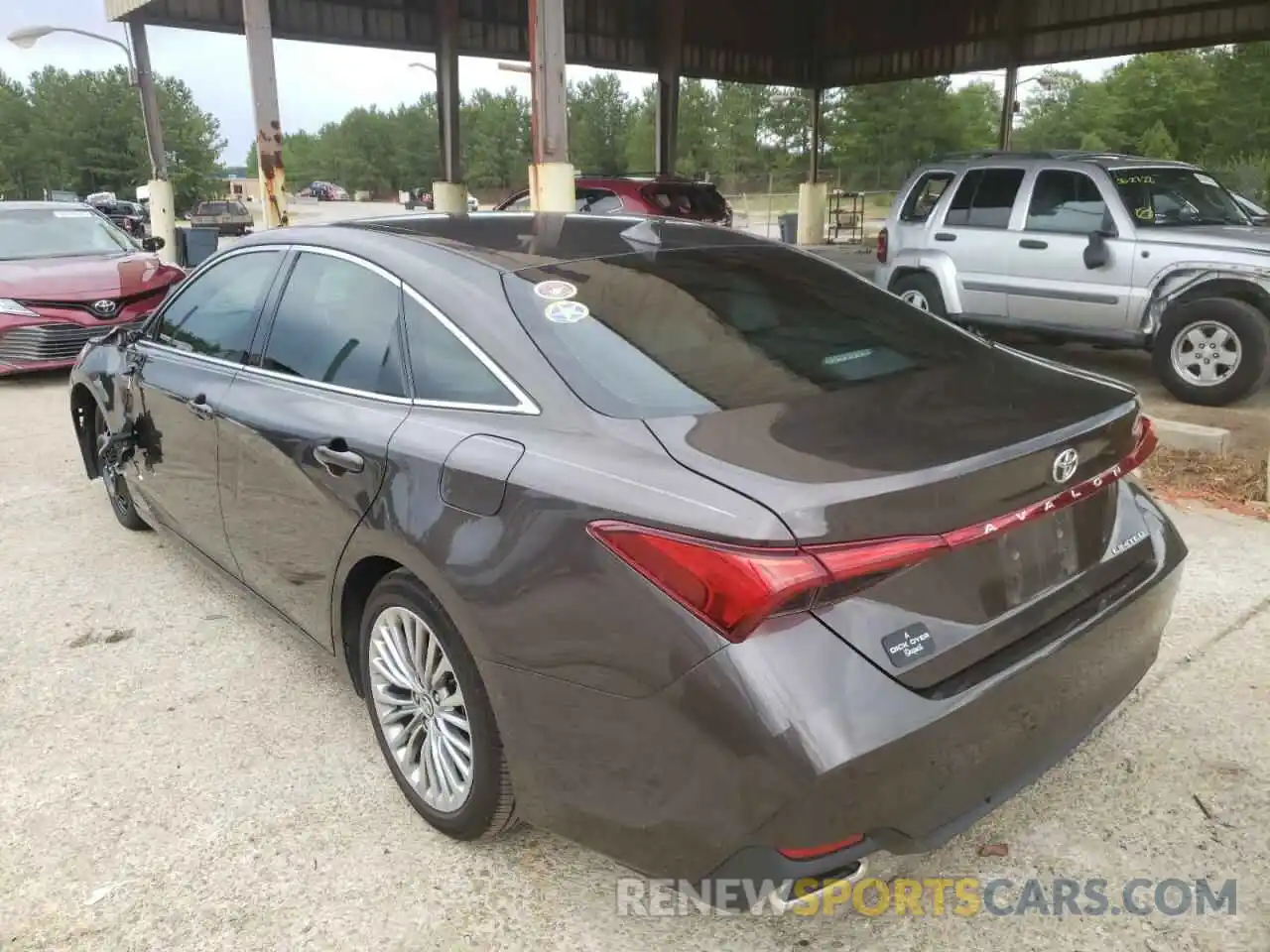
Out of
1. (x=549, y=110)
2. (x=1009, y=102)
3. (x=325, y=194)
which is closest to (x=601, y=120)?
(x=325, y=194)

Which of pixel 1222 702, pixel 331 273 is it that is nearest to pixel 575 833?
pixel 331 273

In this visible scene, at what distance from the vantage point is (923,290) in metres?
9.23

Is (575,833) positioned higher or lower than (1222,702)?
higher

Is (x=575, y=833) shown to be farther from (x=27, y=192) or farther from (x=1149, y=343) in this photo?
(x=27, y=192)

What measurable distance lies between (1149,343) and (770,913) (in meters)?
6.82

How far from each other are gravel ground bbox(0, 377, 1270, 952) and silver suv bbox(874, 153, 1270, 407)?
4.12 metres

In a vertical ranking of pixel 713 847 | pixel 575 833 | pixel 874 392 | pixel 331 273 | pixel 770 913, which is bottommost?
pixel 770 913

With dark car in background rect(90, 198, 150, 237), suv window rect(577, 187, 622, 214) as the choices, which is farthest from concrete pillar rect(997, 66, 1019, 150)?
dark car in background rect(90, 198, 150, 237)

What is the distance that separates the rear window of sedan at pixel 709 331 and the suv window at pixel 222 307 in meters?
1.35

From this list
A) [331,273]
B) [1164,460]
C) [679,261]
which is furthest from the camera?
[1164,460]

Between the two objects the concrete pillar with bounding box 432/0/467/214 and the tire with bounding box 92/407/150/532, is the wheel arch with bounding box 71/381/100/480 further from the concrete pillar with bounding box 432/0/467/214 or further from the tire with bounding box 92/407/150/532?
the concrete pillar with bounding box 432/0/467/214

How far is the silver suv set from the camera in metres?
7.25

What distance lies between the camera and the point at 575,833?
219 centimetres

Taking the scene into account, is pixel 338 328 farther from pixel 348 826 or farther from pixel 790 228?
pixel 790 228
